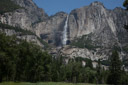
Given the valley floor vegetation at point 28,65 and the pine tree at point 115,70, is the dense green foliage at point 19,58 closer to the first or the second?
the valley floor vegetation at point 28,65

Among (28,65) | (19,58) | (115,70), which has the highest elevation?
(19,58)

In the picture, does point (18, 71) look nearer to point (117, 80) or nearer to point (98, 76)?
point (117, 80)

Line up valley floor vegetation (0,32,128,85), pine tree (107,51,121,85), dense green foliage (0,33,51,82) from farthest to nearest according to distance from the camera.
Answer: pine tree (107,51,121,85)
valley floor vegetation (0,32,128,85)
dense green foliage (0,33,51,82)

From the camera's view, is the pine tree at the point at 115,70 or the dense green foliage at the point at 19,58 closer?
the dense green foliage at the point at 19,58

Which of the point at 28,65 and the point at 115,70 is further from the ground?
the point at 28,65

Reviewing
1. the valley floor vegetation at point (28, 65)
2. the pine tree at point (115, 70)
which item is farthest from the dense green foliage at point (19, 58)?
the pine tree at point (115, 70)

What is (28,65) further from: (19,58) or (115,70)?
(115,70)

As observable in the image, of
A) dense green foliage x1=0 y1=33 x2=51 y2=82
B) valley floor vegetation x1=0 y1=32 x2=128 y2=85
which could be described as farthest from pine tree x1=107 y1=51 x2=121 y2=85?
dense green foliage x1=0 y1=33 x2=51 y2=82

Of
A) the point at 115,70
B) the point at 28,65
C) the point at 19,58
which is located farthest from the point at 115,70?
the point at 19,58

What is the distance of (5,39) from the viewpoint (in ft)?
146

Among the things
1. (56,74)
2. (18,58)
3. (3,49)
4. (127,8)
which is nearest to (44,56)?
(18,58)

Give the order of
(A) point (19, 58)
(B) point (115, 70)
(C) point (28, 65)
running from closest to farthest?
(A) point (19, 58), (C) point (28, 65), (B) point (115, 70)

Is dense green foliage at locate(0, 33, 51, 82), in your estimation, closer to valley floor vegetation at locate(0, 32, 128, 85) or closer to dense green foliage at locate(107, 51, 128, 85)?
valley floor vegetation at locate(0, 32, 128, 85)

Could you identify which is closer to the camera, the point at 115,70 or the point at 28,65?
the point at 28,65
